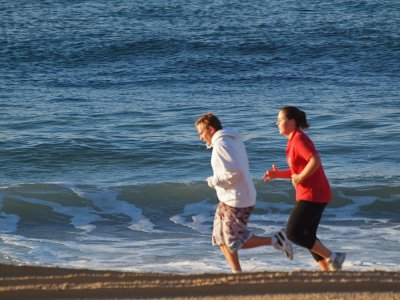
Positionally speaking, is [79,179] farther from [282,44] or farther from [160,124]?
[282,44]

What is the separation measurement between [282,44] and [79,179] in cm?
1132

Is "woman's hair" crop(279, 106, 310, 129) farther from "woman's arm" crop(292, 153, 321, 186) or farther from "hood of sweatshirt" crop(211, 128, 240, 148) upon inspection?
"hood of sweatshirt" crop(211, 128, 240, 148)

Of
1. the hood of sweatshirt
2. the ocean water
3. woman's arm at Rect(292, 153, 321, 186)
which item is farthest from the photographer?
the ocean water

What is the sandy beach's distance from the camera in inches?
264

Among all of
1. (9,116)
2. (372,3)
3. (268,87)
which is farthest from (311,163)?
(372,3)

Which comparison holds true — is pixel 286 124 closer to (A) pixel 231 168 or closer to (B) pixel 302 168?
(B) pixel 302 168

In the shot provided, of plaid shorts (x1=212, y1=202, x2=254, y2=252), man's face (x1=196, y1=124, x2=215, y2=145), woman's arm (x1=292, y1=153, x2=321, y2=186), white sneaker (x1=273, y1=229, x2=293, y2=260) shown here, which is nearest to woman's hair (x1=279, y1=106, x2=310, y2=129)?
woman's arm (x1=292, y1=153, x2=321, y2=186)

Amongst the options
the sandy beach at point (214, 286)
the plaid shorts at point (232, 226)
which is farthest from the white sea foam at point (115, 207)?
the sandy beach at point (214, 286)

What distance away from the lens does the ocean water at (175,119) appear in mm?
10875

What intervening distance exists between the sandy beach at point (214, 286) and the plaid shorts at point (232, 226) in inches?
16.5

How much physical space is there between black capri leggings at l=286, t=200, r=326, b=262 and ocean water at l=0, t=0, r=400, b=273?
180cm

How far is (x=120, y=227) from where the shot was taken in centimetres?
1158

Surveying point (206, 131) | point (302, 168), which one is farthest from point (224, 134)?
point (302, 168)

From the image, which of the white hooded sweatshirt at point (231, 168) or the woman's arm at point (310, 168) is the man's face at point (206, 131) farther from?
the woman's arm at point (310, 168)
